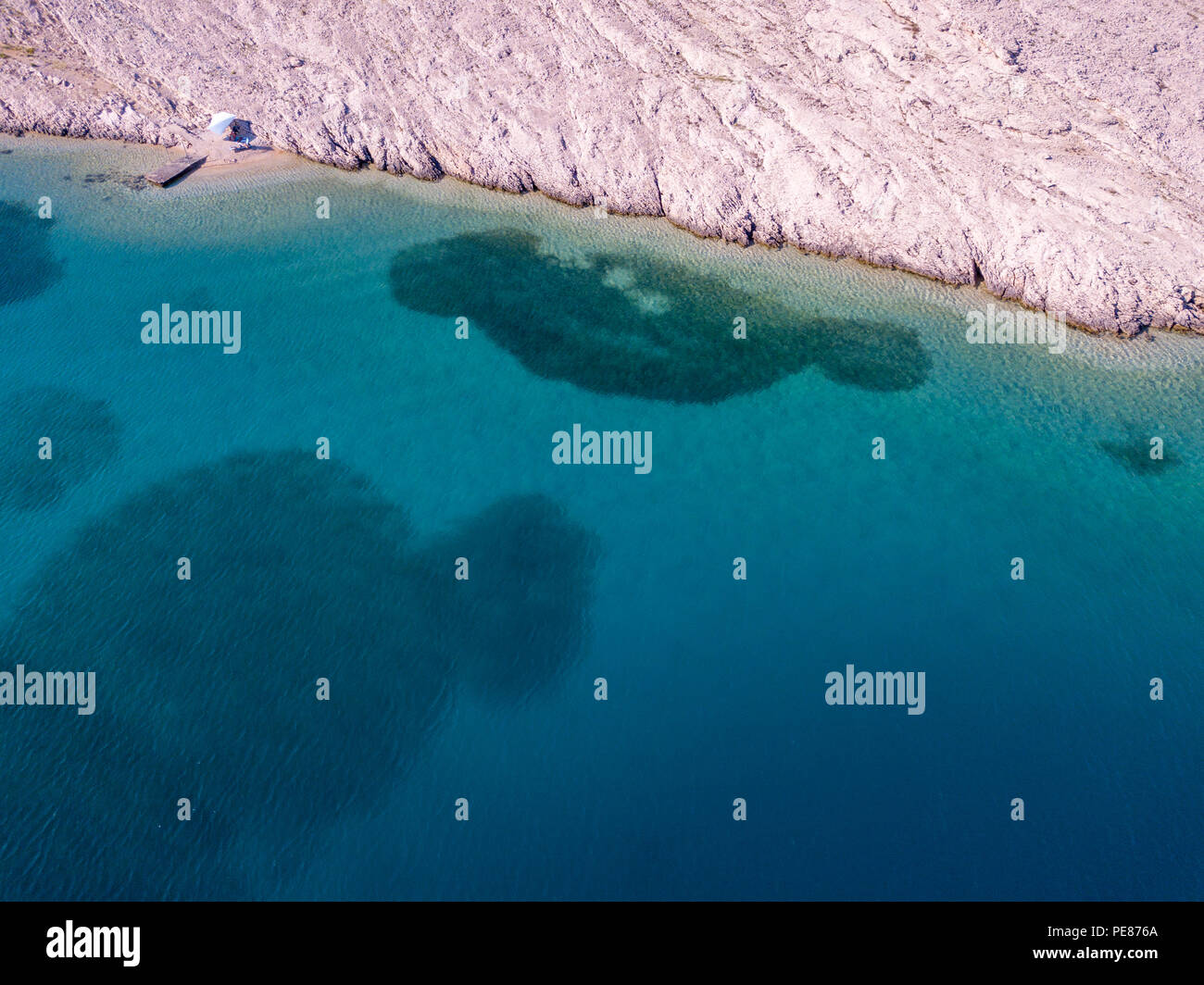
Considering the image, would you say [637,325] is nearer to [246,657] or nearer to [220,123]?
[246,657]

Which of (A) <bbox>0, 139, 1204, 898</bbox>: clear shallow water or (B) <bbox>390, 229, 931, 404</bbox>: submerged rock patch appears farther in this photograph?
(B) <bbox>390, 229, 931, 404</bbox>: submerged rock patch

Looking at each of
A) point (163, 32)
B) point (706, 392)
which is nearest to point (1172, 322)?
point (706, 392)

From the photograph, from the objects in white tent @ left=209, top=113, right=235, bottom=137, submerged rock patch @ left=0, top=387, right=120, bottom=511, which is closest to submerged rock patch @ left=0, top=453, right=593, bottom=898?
submerged rock patch @ left=0, top=387, right=120, bottom=511

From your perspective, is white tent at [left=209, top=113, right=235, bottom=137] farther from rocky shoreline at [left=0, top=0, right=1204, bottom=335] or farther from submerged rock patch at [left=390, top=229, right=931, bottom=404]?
submerged rock patch at [left=390, top=229, right=931, bottom=404]

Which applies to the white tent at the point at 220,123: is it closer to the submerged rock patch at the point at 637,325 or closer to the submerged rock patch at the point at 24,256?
the submerged rock patch at the point at 24,256

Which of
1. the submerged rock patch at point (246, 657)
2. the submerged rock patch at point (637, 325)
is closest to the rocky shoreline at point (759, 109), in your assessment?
the submerged rock patch at point (637, 325)

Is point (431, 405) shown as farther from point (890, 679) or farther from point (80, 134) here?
point (80, 134)
